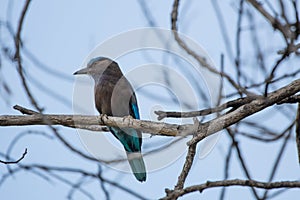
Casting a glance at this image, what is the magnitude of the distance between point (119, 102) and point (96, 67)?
83 centimetres

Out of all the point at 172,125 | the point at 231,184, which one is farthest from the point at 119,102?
the point at 231,184

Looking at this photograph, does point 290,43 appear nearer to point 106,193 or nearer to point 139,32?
point 106,193

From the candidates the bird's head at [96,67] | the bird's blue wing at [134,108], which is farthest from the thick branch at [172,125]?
the bird's head at [96,67]

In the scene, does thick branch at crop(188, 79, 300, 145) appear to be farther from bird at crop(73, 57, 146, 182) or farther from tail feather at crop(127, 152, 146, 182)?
tail feather at crop(127, 152, 146, 182)

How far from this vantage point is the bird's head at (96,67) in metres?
6.06

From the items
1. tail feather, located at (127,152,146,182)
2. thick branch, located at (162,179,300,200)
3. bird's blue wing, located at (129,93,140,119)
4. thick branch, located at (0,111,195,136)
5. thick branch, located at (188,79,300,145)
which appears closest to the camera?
thick branch, located at (162,179,300,200)

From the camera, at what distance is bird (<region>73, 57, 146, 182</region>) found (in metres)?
5.18

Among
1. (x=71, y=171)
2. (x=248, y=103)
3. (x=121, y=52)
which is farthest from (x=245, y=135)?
(x=121, y=52)

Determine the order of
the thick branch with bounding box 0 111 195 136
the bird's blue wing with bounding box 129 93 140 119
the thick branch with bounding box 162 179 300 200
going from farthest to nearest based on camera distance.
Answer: the bird's blue wing with bounding box 129 93 140 119
the thick branch with bounding box 0 111 195 136
the thick branch with bounding box 162 179 300 200

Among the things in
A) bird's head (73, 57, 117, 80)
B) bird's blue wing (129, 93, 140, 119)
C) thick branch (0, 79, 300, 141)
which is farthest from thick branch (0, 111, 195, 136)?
bird's head (73, 57, 117, 80)

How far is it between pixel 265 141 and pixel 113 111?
6.39ft

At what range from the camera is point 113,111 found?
5383 millimetres

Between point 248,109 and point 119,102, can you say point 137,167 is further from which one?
point 248,109

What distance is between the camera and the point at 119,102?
5488 millimetres
